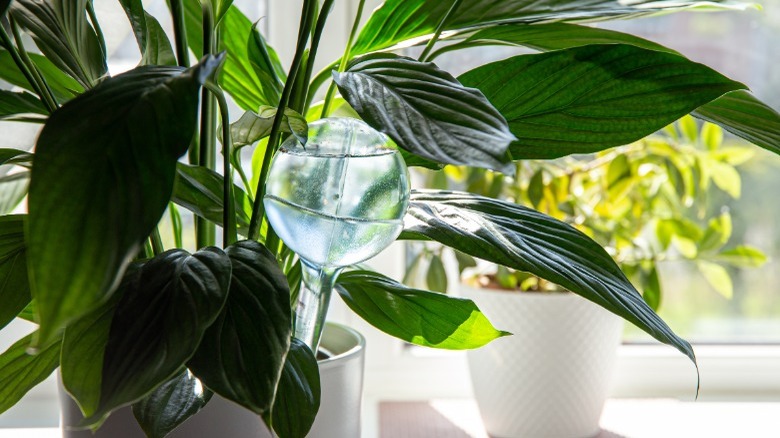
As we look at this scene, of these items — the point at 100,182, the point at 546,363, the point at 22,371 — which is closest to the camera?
the point at 100,182

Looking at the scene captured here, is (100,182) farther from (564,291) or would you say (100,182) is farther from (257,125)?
(564,291)

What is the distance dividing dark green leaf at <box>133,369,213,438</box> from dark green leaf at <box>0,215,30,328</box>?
100 millimetres

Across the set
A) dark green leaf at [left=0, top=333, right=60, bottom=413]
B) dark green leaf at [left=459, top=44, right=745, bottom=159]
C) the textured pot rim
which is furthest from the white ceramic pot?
dark green leaf at [left=0, top=333, right=60, bottom=413]

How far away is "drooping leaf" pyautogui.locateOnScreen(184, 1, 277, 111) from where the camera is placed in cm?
67

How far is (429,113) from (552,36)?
0.28 m

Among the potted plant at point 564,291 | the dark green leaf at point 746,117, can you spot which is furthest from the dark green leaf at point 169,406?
the potted plant at point 564,291

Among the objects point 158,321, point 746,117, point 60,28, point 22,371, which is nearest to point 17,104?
point 60,28

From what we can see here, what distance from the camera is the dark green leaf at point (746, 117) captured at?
0.48 meters

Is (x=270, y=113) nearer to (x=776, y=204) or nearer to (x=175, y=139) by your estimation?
(x=175, y=139)

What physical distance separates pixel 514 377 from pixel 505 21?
46 centimetres

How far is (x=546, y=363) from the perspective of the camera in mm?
858

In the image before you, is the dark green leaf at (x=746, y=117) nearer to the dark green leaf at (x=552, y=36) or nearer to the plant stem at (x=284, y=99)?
the dark green leaf at (x=552, y=36)

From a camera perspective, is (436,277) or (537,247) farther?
(436,277)

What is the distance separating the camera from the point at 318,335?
531 millimetres
